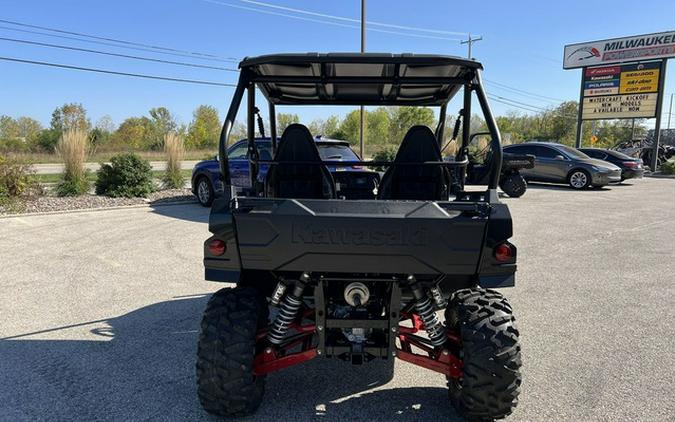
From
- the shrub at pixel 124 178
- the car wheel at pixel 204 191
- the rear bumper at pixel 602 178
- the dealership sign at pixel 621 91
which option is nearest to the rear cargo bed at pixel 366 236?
the car wheel at pixel 204 191

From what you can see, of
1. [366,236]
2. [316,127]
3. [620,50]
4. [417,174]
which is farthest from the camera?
[316,127]

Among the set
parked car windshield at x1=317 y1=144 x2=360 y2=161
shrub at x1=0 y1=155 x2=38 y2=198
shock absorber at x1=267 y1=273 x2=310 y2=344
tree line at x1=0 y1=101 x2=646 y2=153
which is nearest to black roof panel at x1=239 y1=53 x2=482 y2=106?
shock absorber at x1=267 y1=273 x2=310 y2=344

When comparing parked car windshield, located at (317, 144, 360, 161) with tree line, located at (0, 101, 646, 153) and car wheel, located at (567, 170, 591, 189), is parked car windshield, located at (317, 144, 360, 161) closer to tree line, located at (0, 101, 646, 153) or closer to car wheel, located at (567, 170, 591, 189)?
car wheel, located at (567, 170, 591, 189)

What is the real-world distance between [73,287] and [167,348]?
2.15m

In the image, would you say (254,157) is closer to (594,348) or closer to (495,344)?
(495,344)

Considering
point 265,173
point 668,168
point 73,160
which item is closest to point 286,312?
point 265,173

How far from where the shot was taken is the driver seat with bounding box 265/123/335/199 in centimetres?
367

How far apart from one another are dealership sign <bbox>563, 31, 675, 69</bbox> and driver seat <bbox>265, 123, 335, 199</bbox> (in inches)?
972

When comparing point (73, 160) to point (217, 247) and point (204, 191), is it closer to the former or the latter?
point (204, 191)

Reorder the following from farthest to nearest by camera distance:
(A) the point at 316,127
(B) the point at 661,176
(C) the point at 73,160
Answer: (A) the point at 316,127, (B) the point at 661,176, (C) the point at 73,160

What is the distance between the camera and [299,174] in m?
3.89

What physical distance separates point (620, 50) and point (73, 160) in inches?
981

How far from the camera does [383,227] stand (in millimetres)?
2189

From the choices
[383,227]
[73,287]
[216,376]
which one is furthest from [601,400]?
[73,287]
